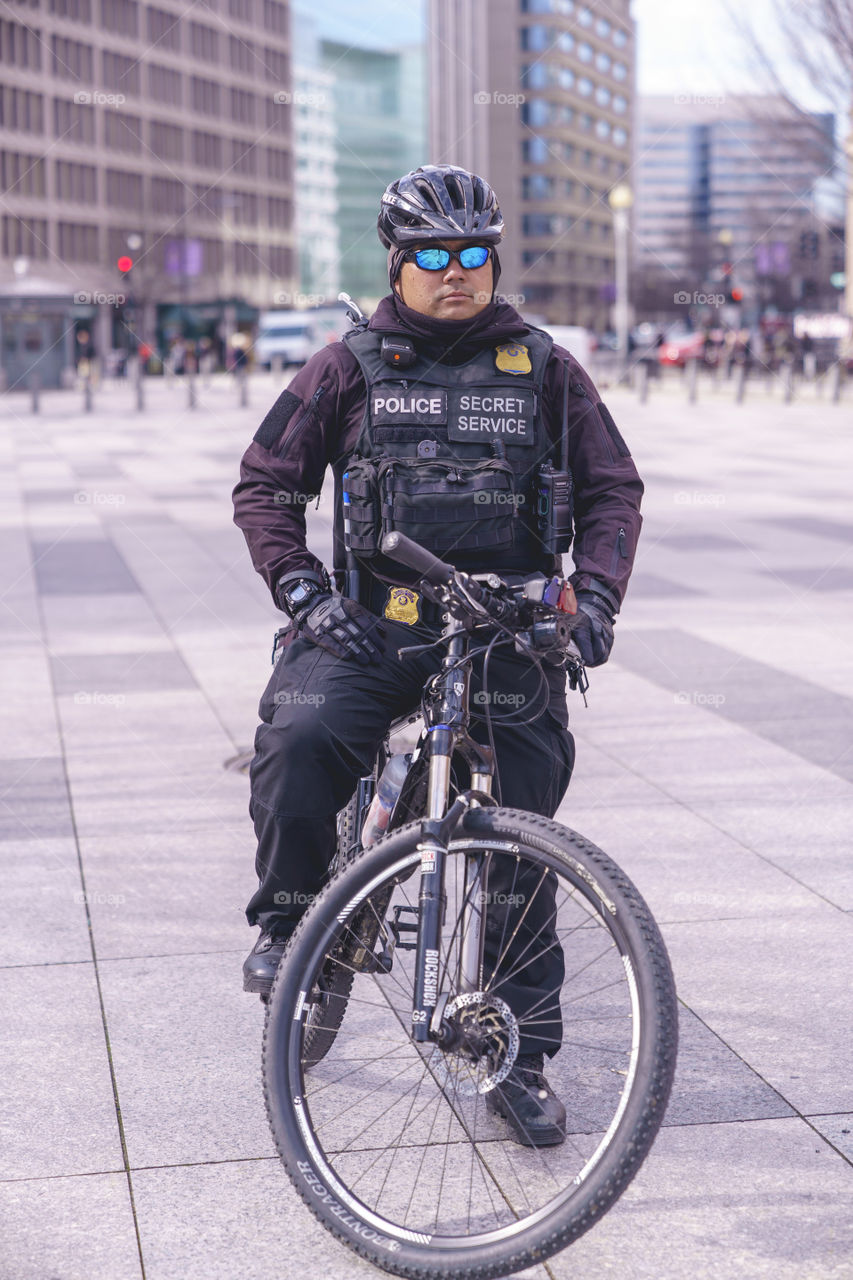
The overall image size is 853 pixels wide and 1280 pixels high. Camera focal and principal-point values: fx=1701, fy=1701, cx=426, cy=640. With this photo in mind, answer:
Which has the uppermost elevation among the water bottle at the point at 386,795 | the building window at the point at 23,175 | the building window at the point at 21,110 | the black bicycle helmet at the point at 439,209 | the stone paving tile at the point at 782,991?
the building window at the point at 21,110

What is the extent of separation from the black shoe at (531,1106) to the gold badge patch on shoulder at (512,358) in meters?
1.36

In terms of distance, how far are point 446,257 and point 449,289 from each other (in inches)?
2.5

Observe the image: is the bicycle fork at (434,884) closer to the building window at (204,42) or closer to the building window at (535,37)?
the building window at (204,42)

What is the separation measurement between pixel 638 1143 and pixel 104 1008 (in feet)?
5.85

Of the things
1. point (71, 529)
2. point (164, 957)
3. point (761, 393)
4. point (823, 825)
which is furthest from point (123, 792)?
point (761, 393)

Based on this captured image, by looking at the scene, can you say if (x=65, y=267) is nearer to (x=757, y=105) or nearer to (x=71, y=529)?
(x=757, y=105)

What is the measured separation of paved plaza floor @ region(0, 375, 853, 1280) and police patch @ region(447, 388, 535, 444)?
4.66ft

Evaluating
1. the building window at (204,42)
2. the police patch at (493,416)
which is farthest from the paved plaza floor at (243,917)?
the building window at (204,42)

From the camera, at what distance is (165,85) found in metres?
98.5

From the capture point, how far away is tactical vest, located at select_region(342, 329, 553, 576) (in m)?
3.30

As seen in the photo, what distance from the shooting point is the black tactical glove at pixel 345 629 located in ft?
10.8

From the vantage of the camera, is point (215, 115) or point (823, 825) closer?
point (823, 825)

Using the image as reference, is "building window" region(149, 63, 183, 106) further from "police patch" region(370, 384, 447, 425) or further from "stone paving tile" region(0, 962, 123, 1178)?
"police patch" region(370, 384, 447, 425)

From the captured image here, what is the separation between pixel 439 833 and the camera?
2.81 m
